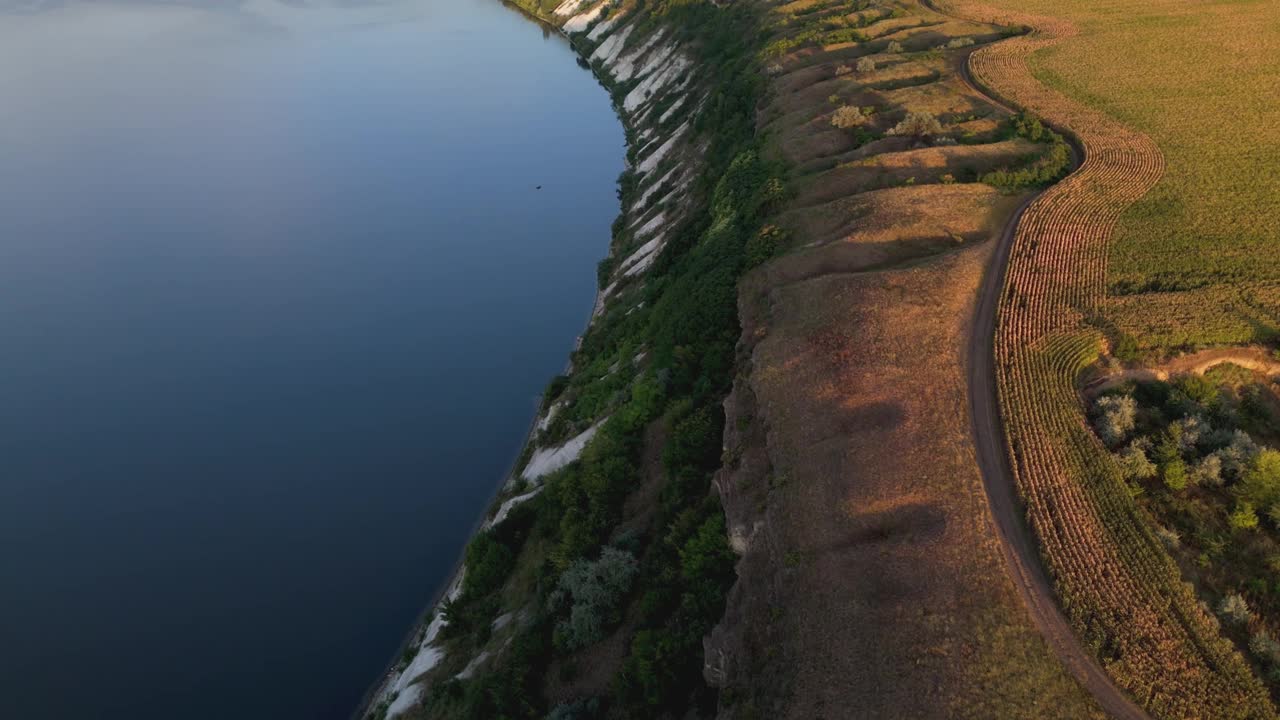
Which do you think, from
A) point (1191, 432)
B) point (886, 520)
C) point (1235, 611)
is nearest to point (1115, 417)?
point (1191, 432)

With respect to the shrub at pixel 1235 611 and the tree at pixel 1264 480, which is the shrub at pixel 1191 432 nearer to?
the tree at pixel 1264 480

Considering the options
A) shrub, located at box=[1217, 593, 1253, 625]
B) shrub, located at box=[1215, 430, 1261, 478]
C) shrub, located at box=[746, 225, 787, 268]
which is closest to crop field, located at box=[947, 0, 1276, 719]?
shrub, located at box=[1217, 593, 1253, 625]

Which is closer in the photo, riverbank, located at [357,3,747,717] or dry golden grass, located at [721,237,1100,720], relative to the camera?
dry golden grass, located at [721,237,1100,720]

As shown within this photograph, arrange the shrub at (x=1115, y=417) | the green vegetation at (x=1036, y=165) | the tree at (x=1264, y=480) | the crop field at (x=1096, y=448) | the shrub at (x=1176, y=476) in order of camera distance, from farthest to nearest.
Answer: the green vegetation at (x=1036, y=165)
the shrub at (x=1115, y=417)
the shrub at (x=1176, y=476)
the tree at (x=1264, y=480)
the crop field at (x=1096, y=448)

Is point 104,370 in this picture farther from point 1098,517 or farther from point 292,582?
point 1098,517

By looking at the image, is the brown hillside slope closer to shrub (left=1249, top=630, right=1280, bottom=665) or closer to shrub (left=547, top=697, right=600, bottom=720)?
shrub (left=1249, top=630, right=1280, bottom=665)

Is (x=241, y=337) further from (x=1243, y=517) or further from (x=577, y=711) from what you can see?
(x=1243, y=517)

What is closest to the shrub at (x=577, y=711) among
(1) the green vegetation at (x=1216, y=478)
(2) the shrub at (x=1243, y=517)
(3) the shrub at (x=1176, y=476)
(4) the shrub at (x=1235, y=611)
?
(1) the green vegetation at (x=1216, y=478)

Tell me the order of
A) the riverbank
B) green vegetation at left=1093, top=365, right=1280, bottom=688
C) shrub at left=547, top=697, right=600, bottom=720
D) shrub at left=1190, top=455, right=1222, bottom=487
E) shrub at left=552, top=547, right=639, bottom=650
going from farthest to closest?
the riverbank
shrub at left=552, top=547, right=639, bottom=650
shrub at left=547, top=697, right=600, bottom=720
shrub at left=1190, top=455, right=1222, bottom=487
green vegetation at left=1093, top=365, right=1280, bottom=688
